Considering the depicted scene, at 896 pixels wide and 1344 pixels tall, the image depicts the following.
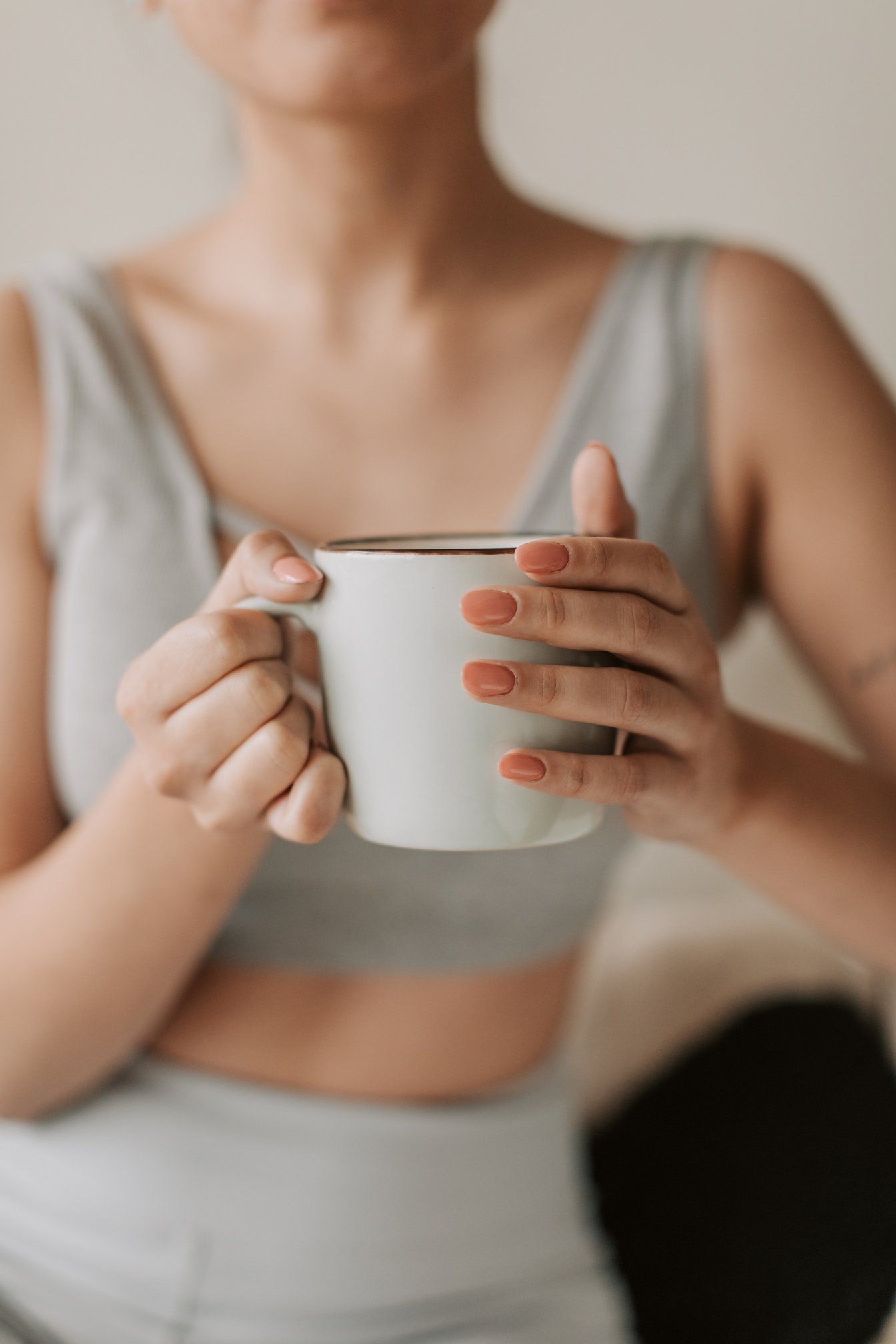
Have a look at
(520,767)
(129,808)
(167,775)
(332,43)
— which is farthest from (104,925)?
(332,43)

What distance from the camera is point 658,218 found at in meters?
1.11

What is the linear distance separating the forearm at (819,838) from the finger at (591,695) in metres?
0.13

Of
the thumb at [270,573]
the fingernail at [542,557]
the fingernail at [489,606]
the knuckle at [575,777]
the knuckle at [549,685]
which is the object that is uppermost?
the fingernail at [542,557]

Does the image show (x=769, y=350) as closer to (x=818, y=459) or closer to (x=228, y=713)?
(x=818, y=459)

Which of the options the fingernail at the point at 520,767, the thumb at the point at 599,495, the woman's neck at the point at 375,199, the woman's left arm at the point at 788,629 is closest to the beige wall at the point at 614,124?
the woman's neck at the point at 375,199

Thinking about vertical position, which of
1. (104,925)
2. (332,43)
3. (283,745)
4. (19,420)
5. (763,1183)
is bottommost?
(763,1183)

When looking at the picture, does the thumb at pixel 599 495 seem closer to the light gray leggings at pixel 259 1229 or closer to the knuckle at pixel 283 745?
the knuckle at pixel 283 745

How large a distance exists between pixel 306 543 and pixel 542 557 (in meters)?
0.33

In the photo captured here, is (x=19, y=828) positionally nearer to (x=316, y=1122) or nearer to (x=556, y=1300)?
(x=316, y=1122)

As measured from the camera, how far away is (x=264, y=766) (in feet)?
1.36

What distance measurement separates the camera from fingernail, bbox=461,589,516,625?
0.37 metres

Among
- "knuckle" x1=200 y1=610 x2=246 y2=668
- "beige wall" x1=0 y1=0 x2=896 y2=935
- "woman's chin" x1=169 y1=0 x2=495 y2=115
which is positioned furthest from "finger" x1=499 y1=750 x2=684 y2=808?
"beige wall" x1=0 y1=0 x2=896 y2=935

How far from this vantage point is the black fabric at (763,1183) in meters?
0.75

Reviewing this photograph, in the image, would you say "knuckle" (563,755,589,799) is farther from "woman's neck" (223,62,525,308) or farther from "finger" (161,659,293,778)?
"woman's neck" (223,62,525,308)
